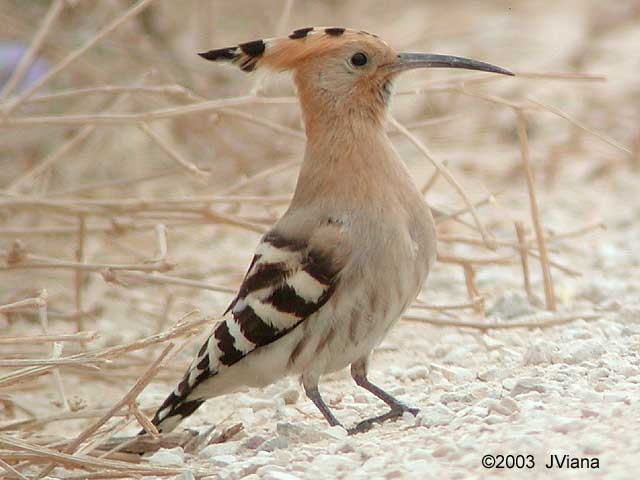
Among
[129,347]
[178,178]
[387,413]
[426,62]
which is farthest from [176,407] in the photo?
[178,178]

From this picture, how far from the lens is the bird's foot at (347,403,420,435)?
254cm

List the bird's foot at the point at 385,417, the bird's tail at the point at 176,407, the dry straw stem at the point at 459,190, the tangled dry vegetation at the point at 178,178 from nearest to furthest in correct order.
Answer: the bird's foot at the point at 385,417
the bird's tail at the point at 176,407
the dry straw stem at the point at 459,190
the tangled dry vegetation at the point at 178,178

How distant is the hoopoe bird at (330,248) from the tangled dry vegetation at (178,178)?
163mm

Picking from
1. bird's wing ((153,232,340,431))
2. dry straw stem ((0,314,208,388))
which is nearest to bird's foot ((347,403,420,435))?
bird's wing ((153,232,340,431))

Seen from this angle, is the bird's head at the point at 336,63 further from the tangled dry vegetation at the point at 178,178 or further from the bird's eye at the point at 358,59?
the tangled dry vegetation at the point at 178,178

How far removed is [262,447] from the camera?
7.99 feet

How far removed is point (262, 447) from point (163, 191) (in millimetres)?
2993

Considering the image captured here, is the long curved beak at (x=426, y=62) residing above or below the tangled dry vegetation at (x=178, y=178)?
above

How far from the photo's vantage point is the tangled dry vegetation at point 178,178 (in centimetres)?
300

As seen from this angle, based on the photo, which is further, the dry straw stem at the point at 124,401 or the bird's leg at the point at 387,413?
the bird's leg at the point at 387,413

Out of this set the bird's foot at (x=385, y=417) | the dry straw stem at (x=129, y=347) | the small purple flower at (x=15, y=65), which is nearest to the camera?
the dry straw stem at (x=129, y=347)

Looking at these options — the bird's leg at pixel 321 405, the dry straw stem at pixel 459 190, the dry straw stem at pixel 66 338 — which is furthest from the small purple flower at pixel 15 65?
the dry straw stem at pixel 66 338

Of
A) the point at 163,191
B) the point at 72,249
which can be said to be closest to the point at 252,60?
the point at 72,249

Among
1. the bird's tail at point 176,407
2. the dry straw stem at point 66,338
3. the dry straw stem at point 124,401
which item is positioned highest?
the dry straw stem at point 66,338
